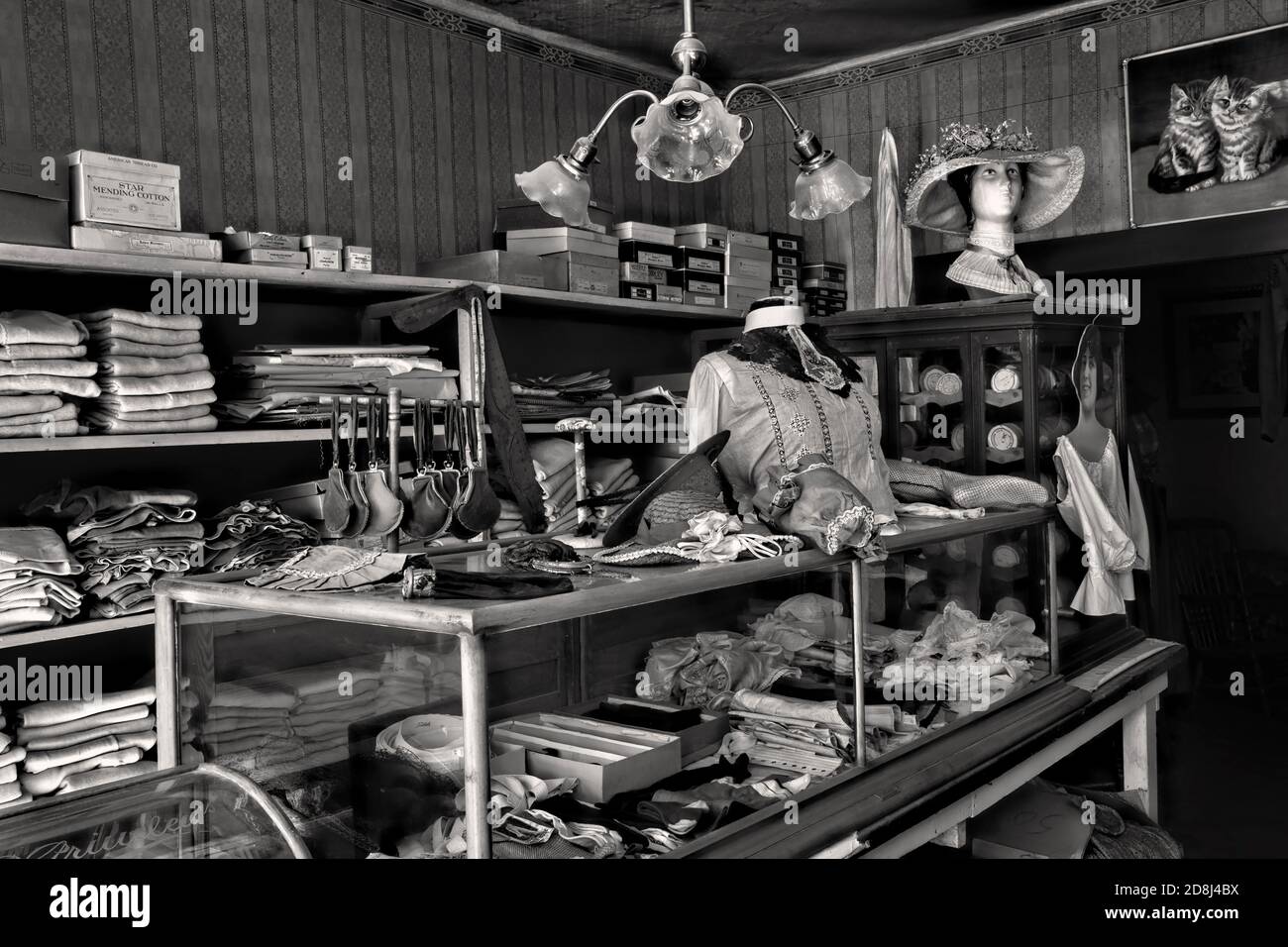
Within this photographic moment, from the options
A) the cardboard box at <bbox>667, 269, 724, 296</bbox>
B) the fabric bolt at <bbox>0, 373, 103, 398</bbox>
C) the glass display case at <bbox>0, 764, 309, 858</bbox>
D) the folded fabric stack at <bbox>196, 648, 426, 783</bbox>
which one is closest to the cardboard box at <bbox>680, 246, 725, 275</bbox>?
the cardboard box at <bbox>667, 269, 724, 296</bbox>

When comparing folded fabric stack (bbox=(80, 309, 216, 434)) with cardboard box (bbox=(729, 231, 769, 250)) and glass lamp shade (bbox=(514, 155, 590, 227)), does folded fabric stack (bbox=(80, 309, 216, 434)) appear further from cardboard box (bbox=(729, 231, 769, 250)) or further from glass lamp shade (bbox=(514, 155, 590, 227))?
cardboard box (bbox=(729, 231, 769, 250))

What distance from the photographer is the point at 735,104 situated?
227 inches

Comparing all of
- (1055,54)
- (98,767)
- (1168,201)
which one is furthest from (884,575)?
(1055,54)

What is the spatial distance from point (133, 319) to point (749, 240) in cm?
274

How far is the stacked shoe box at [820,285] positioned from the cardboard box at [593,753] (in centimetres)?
342

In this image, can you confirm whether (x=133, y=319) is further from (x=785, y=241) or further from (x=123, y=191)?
(x=785, y=241)

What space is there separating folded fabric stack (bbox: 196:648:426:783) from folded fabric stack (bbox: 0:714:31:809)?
3.98 feet

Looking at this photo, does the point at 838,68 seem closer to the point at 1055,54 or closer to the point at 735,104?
the point at 735,104

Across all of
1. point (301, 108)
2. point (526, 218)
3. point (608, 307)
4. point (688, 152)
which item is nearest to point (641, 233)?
point (608, 307)

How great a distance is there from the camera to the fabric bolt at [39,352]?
2.82m

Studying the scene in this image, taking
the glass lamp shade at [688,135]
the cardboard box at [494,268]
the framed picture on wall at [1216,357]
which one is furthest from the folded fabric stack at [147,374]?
the framed picture on wall at [1216,357]

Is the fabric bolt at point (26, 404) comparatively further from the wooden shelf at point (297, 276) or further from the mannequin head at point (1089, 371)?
the mannequin head at point (1089, 371)

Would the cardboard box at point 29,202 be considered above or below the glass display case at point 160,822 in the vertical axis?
above

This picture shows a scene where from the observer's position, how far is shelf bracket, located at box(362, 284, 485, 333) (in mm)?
3557
